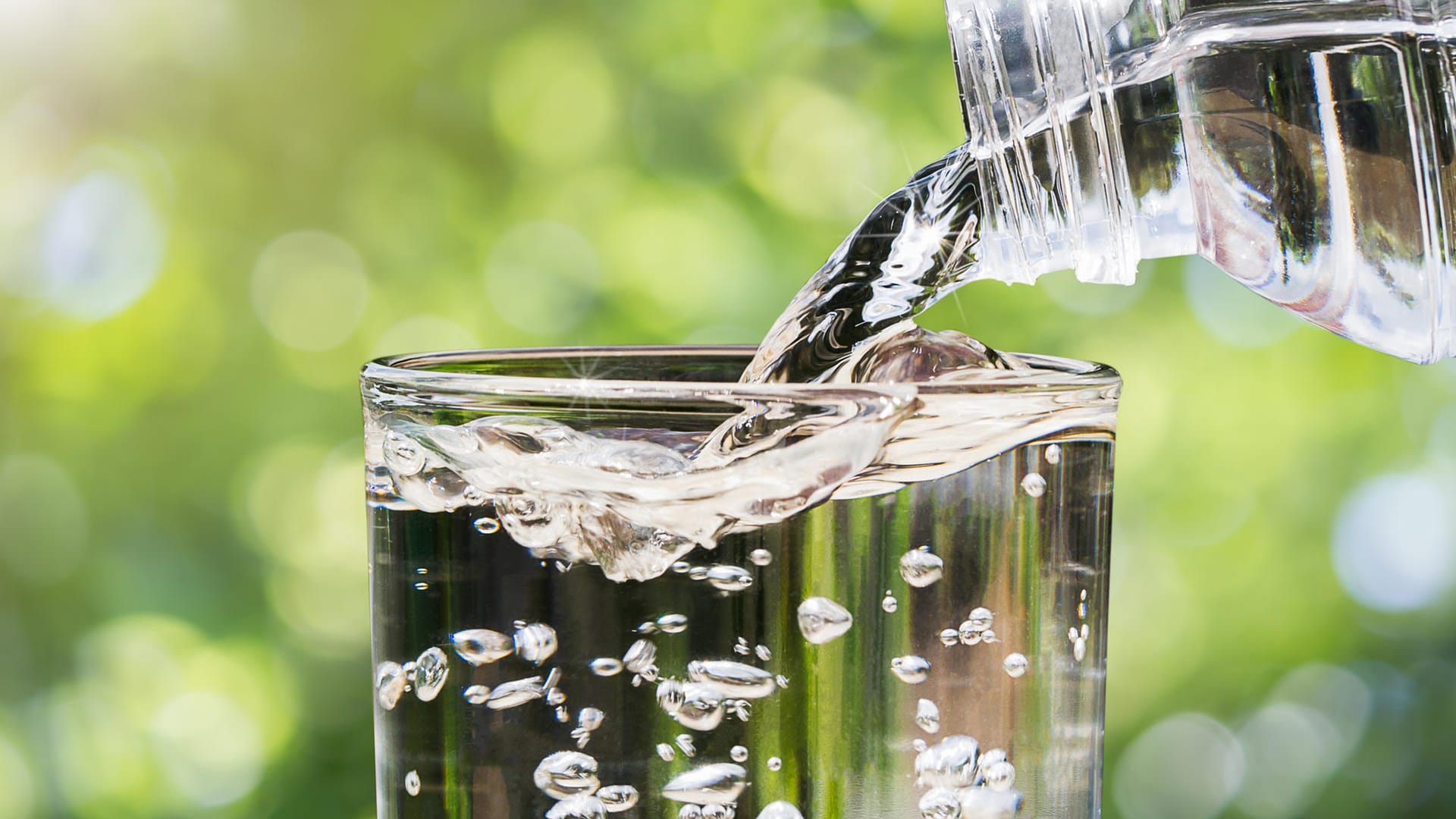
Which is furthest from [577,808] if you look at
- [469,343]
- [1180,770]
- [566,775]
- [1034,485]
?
[1180,770]

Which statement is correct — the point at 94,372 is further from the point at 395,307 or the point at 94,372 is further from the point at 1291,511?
the point at 1291,511

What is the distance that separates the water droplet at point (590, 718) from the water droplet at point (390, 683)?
0.16 feet

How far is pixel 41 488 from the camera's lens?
97cm

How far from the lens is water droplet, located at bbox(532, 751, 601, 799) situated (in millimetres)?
303

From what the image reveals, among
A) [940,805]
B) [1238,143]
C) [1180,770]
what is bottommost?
[1180,770]

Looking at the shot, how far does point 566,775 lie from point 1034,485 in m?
0.12

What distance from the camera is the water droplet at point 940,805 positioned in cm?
30

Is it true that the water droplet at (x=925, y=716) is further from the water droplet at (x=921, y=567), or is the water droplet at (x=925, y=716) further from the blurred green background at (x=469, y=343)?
the blurred green background at (x=469, y=343)

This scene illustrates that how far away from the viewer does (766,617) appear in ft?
0.96

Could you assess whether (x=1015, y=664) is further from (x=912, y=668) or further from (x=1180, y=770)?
(x=1180, y=770)

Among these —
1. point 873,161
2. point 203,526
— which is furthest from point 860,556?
point 203,526

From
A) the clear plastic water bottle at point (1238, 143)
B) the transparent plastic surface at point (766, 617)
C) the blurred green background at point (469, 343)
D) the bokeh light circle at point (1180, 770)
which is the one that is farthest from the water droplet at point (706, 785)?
the bokeh light circle at point (1180, 770)

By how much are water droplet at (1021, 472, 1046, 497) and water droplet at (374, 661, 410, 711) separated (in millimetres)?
154

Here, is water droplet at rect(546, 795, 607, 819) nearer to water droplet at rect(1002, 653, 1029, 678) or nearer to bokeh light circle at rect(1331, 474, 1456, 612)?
water droplet at rect(1002, 653, 1029, 678)
